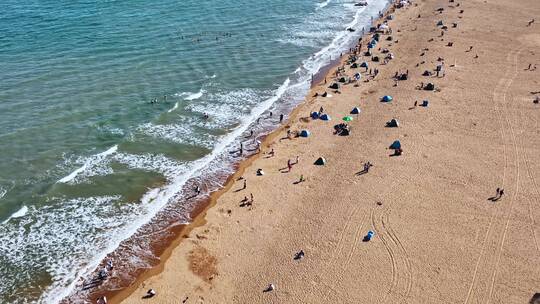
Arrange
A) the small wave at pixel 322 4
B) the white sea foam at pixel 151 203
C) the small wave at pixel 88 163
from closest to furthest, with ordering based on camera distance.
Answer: the white sea foam at pixel 151 203, the small wave at pixel 88 163, the small wave at pixel 322 4

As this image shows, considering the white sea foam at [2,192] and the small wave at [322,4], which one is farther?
the small wave at [322,4]

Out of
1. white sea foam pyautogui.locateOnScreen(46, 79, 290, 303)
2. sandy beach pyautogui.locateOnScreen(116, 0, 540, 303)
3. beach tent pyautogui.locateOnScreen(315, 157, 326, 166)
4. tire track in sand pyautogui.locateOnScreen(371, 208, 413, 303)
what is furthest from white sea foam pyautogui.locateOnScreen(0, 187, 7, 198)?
tire track in sand pyautogui.locateOnScreen(371, 208, 413, 303)

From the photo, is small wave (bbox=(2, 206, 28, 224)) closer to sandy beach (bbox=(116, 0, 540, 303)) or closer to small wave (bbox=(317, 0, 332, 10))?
sandy beach (bbox=(116, 0, 540, 303))

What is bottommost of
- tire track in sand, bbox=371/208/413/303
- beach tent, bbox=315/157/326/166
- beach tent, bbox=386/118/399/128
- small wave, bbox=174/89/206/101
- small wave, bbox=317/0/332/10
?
tire track in sand, bbox=371/208/413/303

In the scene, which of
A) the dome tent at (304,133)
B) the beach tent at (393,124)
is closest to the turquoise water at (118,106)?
the dome tent at (304,133)

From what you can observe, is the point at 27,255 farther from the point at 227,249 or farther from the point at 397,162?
the point at 397,162

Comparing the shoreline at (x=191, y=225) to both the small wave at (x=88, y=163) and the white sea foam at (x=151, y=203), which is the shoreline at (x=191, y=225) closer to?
the white sea foam at (x=151, y=203)
